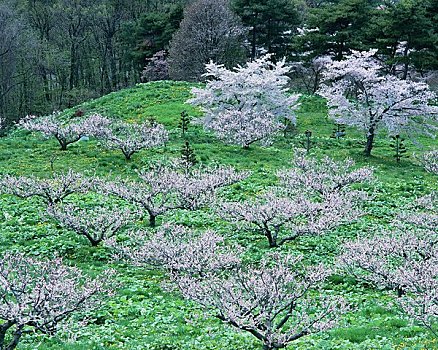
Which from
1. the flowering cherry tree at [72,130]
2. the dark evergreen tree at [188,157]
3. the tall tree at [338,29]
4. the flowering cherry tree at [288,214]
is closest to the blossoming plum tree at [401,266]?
the flowering cherry tree at [288,214]

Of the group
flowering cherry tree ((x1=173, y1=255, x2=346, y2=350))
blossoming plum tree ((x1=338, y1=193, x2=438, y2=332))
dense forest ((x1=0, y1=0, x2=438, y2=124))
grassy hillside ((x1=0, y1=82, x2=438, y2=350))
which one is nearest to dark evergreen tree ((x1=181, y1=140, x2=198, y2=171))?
grassy hillside ((x1=0, y1=82, x2=438, y2=350))

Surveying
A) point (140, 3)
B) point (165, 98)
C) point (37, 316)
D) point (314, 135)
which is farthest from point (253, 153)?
point (140, 3)

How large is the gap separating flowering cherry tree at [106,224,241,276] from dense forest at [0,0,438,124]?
28.6 meters

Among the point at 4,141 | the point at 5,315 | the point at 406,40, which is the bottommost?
the point at 4,141

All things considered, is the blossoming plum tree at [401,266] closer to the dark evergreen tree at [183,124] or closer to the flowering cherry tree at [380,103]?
the flowering cherry tree at [380,103]

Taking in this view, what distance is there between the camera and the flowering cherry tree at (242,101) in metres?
30.1

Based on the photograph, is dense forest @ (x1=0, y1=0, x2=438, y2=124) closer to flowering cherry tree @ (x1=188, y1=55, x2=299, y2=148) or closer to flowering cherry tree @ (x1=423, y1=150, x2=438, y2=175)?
flowering cherry tree @ (x1=188, y1=55, x2=299, y2=148)

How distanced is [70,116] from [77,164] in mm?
13112

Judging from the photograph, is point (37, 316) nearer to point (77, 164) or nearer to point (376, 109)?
point (77, 164)

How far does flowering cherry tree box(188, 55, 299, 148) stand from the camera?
3008 cm

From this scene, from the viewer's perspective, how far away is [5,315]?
29.3ft

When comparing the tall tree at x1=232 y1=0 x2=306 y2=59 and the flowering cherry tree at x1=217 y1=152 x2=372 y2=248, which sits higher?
the tall tree at x1=232 y1=0 x2=306 y2=59

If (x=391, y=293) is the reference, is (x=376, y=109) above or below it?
above

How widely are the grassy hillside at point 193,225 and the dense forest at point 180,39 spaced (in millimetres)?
8339
